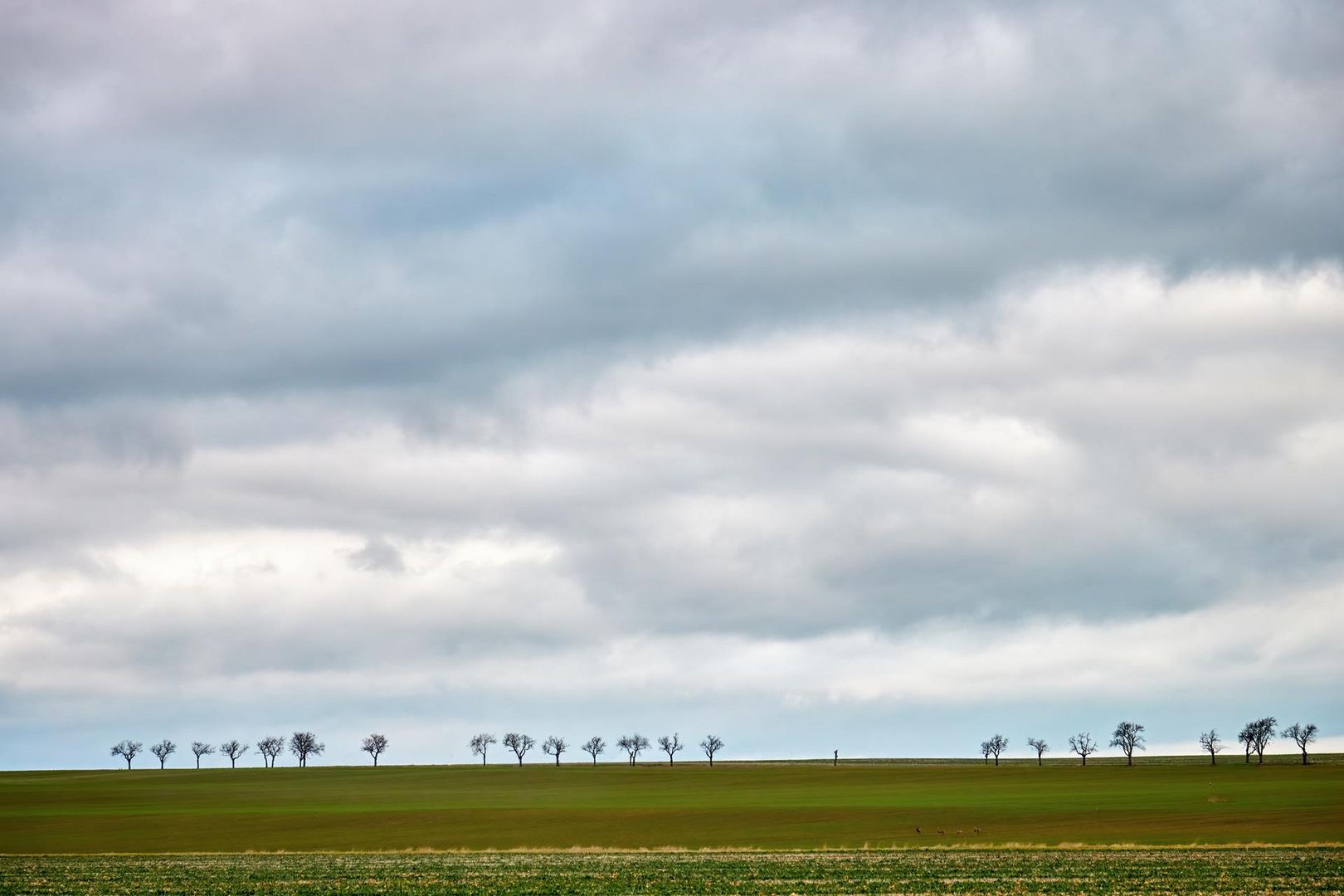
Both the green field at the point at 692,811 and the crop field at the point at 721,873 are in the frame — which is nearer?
the crop field at the point at 721,873

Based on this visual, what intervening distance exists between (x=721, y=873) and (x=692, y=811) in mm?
55116

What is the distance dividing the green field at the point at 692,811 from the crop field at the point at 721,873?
1096 cm

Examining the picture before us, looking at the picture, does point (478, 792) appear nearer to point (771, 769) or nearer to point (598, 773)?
point (598, 773)

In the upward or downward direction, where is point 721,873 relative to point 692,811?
upward

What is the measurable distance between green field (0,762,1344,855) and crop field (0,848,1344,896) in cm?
1096

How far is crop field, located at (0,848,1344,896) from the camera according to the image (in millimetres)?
43656

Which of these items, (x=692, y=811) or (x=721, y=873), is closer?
(x=721, y=873)

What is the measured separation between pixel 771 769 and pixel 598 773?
2886 centimetres

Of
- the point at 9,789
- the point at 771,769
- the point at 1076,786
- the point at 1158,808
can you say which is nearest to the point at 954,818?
the point at 1158,808

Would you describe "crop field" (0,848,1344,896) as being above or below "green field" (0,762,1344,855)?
above

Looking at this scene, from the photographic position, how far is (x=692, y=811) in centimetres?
10469

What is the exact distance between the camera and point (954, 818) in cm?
9275

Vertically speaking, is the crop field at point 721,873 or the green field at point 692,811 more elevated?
the crop field at point 721,873

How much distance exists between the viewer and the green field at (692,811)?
79125 mm
